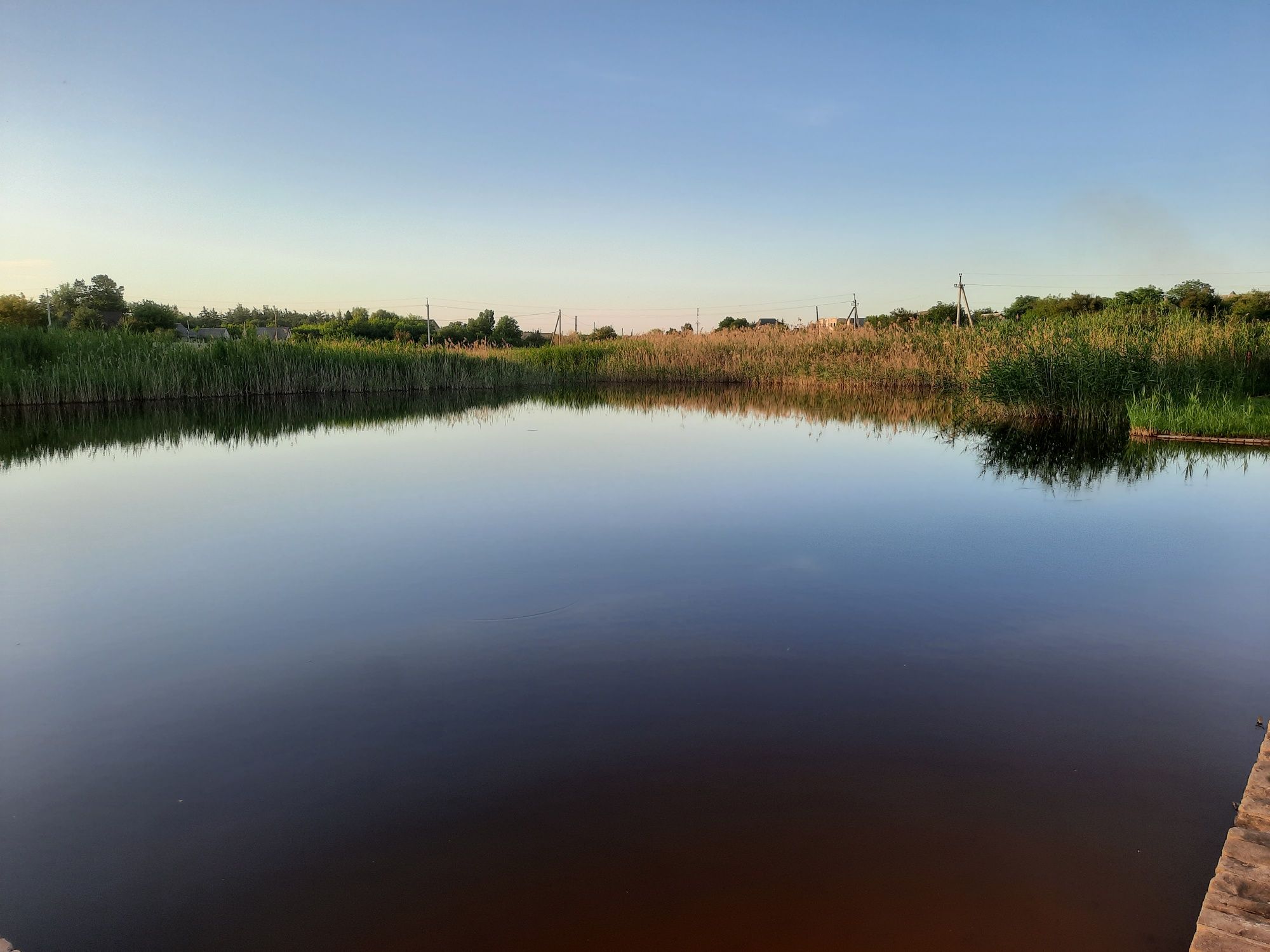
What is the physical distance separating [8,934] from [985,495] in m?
7.31

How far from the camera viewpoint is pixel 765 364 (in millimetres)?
25375

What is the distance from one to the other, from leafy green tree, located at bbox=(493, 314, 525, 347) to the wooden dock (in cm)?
5104

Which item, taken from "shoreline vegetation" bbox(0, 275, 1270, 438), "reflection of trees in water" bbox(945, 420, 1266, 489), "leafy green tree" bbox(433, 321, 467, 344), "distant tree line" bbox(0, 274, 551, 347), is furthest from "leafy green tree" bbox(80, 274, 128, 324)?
"reflection of trees in water" bbox(945, 420, 1266, 489)

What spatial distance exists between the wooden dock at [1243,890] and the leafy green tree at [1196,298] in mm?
37614

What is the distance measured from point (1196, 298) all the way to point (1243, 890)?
45.9 m

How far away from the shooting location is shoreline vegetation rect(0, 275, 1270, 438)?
13.2 meters

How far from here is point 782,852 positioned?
233 centimetres

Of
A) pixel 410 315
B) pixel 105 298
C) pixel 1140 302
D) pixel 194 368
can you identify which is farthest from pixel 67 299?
pixel 1140 302

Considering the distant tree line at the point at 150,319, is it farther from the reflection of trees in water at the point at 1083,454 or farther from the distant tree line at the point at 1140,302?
the reflection of trees in water at the point at 1083,454

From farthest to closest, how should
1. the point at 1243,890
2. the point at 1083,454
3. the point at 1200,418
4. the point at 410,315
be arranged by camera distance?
the point at 410,315 < the point at 1200,418 < the point at 1083,454 < the point at 1243,890

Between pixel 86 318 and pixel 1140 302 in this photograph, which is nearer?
pixel 1140 302

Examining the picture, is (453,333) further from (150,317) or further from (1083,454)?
(1083,454)

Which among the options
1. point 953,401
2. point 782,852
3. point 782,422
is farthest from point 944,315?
point 782,852

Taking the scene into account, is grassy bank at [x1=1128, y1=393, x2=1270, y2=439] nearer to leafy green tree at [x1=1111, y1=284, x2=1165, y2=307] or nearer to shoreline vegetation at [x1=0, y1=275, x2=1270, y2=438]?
shoreline vegetation at [x1=0, y1=275, x2=1270, y2=438]
